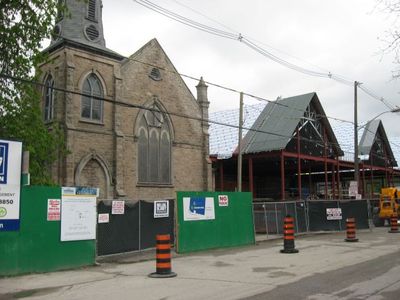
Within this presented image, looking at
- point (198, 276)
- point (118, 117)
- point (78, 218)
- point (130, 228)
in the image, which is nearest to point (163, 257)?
point (198, 276)

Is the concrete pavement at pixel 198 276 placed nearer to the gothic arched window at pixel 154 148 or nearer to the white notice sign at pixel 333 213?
the white notice sign at pixel 333 213

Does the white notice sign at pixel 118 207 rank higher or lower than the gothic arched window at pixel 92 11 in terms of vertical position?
lower

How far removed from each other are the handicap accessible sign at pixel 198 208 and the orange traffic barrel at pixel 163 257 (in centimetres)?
584

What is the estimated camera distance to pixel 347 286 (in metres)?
9.90

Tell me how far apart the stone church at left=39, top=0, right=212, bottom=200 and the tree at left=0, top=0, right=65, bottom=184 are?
6905 mm

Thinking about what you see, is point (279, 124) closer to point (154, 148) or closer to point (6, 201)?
point (154, 148)

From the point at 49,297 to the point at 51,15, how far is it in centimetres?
927

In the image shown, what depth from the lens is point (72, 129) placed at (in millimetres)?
24797

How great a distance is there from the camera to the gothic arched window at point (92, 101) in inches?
1029

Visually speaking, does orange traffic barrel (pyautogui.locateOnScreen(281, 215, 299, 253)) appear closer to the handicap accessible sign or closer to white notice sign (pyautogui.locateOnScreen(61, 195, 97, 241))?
the handicap accessible sign

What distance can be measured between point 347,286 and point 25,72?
40.3ft

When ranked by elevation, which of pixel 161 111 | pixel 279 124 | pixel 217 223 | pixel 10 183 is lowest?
pixel 217 223

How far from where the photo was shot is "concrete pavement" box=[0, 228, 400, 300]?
9773 mm

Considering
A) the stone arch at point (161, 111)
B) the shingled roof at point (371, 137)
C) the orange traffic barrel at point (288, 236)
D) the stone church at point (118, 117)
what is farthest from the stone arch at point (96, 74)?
the shingled roof at point (371, 137)
